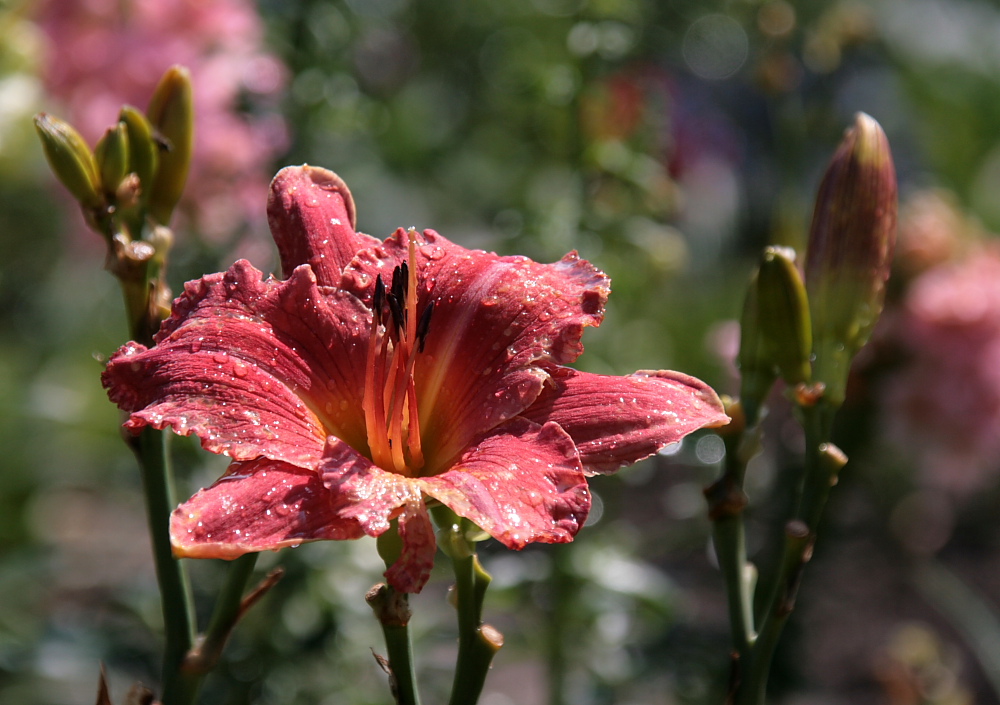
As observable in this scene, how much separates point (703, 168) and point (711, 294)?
0.55 meters

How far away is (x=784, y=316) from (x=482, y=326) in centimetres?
30

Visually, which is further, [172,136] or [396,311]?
[172,136]

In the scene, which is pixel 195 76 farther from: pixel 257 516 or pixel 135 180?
pixel 257 516

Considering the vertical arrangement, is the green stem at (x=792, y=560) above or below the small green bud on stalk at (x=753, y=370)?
below

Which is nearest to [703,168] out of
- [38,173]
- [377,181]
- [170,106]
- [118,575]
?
[377,181]

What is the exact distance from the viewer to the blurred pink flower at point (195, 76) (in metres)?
2.01

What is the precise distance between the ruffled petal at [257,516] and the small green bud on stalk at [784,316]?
462 millimetres

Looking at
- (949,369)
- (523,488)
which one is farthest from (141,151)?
(949,369)

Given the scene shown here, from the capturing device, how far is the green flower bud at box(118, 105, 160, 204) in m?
0.92

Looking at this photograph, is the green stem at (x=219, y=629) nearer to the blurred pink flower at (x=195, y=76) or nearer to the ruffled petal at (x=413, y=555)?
the ruffled petal at (x=413, y=555)

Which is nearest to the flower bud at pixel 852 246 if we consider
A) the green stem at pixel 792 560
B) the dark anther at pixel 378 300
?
the green stem at pixel 792 560

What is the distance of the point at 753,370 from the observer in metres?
0.94

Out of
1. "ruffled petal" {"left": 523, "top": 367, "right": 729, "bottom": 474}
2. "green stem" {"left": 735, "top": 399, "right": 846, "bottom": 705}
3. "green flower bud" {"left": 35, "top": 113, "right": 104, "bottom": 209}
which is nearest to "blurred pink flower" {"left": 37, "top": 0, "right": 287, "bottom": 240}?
Answer: "green flower bud" {"left": 35, "top": 113, "right": 104, "bottom": 209}

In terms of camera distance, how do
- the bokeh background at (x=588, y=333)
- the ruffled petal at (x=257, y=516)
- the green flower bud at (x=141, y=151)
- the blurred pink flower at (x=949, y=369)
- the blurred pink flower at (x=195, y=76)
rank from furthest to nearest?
the blurred pink flower at (x=949, y=369) → the blurred pink flower at (x=195, y=76) → the bokeh background at (x=588, y=333) → the green flower bud at (x=141, y=151) → the ruffled petal at (x=257, y=516)
